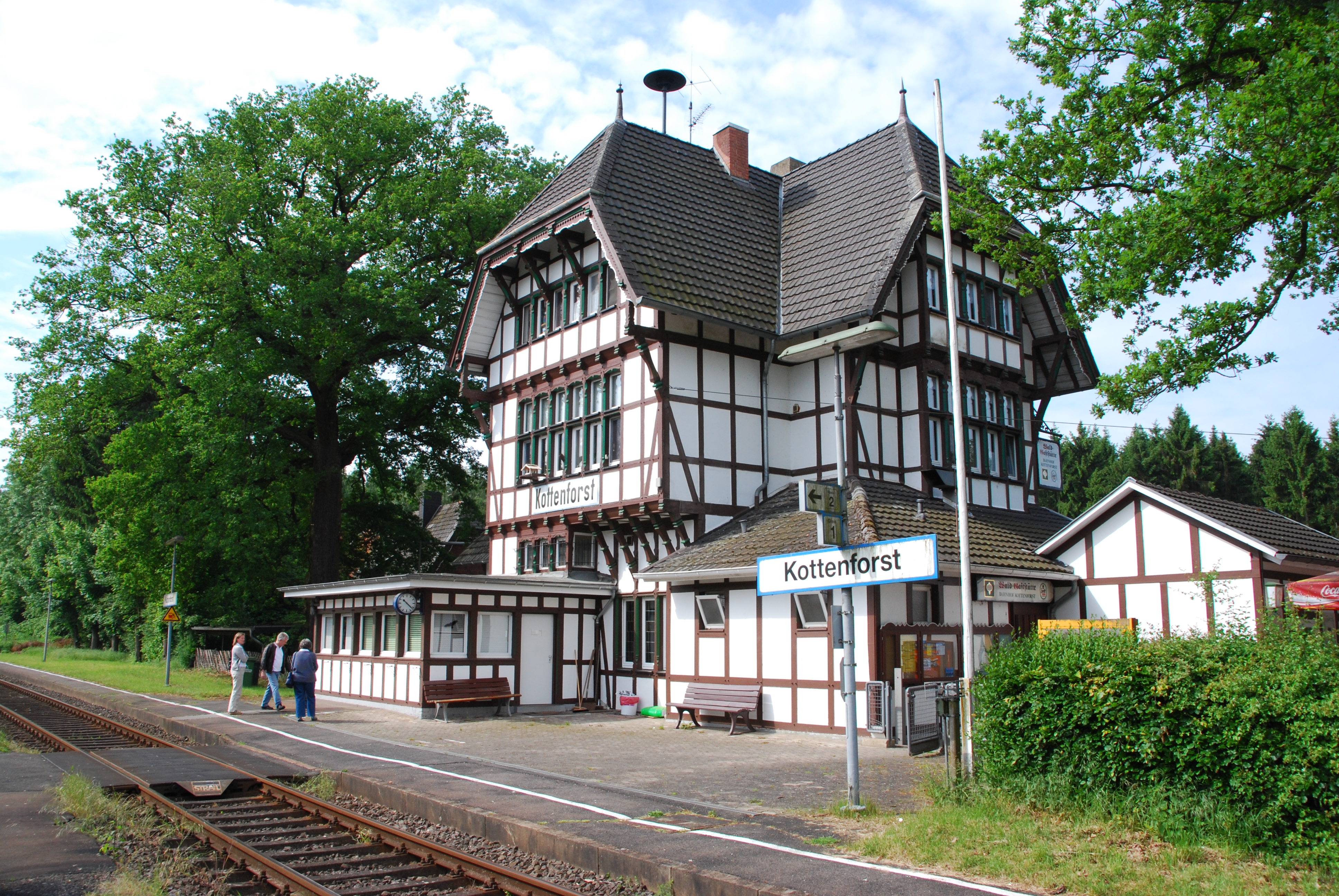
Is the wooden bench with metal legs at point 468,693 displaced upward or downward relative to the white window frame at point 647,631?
downward

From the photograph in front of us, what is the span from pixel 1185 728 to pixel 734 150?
883 inches

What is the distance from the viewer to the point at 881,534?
17.9 m

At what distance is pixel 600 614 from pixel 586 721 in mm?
3584

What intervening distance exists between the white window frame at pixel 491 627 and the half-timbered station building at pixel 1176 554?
11389 millimetres

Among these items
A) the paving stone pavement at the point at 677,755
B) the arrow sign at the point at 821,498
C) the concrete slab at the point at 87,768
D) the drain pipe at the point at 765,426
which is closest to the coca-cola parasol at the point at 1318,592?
the paving stone pavement at the point at 677,755

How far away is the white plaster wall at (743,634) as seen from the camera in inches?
758

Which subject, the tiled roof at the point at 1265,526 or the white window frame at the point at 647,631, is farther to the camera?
the white window frame at the point at 647,631

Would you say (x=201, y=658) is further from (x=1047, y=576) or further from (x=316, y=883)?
(x=316, y=883)

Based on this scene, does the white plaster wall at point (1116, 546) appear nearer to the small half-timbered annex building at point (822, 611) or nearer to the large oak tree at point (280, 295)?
the small half-timbered annex building at point (822, 611)

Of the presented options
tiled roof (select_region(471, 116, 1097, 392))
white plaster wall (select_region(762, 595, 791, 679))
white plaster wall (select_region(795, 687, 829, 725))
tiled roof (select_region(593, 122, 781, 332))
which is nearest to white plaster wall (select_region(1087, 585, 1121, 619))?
white plaster wall (select_region(795, 687, 829, 725))

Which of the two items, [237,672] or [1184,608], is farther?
[237,672]

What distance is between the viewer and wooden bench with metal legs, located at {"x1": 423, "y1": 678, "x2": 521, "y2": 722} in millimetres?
21047

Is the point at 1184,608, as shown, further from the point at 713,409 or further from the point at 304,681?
the point at 304,681

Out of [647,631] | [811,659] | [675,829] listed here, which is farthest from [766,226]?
[675,829]
